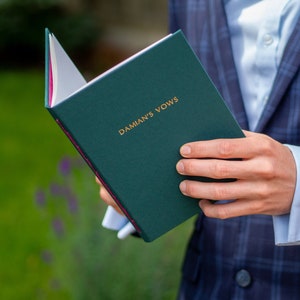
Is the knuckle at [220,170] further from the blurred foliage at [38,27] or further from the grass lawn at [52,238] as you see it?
the blurred foliage at [38,27]

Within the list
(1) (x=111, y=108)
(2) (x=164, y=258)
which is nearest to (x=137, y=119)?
(1) (x=111, y=108)

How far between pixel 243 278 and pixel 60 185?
2983mm

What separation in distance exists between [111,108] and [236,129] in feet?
0.69

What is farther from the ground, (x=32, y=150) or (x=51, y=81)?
(x=51, y=81)

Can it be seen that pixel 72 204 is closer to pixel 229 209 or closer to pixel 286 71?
pixel 286 71

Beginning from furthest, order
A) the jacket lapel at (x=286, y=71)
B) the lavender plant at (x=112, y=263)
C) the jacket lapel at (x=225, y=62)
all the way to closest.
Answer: the lavender plant at (x=112, y=263) < the jacket lapel at (x=225, y=62) < the jacket lapel at (x=286, y=71)

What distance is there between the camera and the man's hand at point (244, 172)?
1308 mm

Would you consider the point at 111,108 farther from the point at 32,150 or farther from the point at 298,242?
the point at 32,150

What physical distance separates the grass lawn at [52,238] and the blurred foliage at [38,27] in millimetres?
694

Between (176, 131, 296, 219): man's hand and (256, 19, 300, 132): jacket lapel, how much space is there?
187mm

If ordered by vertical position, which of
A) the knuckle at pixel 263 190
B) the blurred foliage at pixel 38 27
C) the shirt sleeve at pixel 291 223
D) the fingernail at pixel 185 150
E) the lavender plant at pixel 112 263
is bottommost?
the blurred foliage at pixel 38 27

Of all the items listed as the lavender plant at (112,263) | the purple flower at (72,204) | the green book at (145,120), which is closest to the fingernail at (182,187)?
the green book at (145,120)

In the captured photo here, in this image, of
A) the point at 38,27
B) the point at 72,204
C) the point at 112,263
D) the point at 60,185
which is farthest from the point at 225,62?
the point at 38,27

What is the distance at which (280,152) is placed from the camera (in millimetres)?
1336
